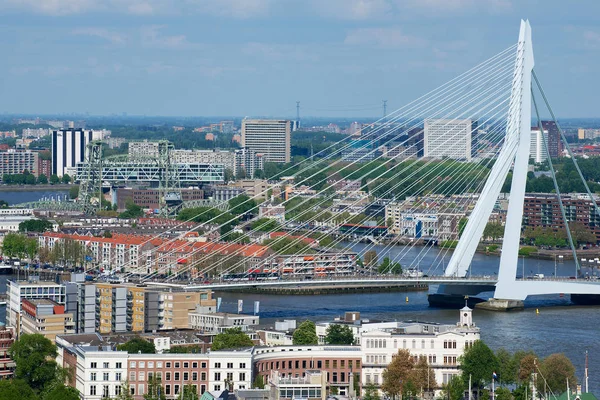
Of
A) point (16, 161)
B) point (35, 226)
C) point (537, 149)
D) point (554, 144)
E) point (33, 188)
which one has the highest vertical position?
point (554, 144)

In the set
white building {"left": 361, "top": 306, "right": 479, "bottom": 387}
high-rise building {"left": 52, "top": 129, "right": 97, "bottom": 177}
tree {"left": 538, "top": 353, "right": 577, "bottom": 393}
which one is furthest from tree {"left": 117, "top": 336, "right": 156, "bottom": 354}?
high-rise building {"left": 52, "top": 129, "right": 97, "bottom": 177}

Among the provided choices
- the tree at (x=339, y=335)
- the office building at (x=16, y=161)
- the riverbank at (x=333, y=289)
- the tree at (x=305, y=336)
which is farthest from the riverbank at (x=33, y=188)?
the tree at (x=339, y=335)

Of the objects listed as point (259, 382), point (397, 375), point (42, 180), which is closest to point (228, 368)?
point (259, 382)

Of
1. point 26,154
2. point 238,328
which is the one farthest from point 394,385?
point 26,154

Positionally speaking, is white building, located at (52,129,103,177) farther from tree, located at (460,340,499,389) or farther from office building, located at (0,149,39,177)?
tree, located at (460,340,499,389)

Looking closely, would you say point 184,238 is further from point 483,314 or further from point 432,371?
point 432,371

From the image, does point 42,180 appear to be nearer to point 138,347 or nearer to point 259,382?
point 138,347
